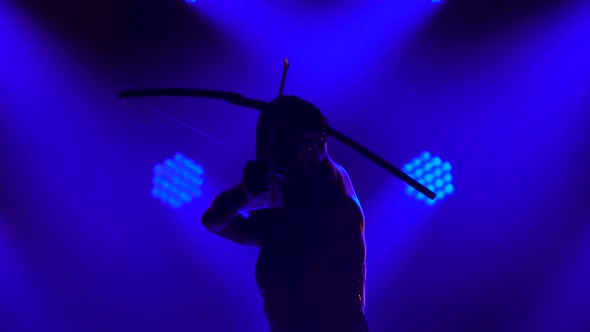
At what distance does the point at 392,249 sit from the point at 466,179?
1.04 metres

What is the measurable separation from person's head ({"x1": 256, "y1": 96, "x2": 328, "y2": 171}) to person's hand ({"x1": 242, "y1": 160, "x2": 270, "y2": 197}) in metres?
0.05

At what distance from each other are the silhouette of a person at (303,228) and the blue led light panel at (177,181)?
3.03 meters

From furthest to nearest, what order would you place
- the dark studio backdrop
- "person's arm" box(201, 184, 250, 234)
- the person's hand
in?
the dark studio backdrop
"person's arm" box(201, 184, 250, 234)
the person's hand

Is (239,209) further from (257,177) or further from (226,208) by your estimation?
(257,177)

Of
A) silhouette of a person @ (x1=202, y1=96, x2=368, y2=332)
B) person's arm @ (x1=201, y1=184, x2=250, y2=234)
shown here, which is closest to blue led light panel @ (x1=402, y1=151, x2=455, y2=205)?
silhouette of a person @ (x1=202, y1=96, x2=368, y2=332)

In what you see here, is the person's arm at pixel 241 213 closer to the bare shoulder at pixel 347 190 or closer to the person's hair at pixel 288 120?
the person's hair at pixel 288 120

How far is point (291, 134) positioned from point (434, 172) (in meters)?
3.40

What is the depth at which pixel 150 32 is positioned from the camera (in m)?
4.83

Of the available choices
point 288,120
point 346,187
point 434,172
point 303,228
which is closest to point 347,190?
point 346,187

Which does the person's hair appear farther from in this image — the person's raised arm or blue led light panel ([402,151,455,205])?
blue led light panel ([402,151,455,205])

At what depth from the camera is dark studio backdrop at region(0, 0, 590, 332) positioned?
4691mm

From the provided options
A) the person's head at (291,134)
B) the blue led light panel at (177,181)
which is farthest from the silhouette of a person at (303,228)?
the blue led light panel at (177,181)

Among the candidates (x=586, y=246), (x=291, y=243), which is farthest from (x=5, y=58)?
(x=586, y=246)

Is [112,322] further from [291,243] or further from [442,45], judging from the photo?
[442,45]
